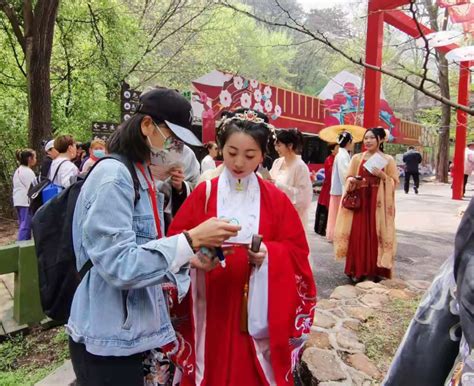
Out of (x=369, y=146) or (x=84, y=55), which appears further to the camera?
(x=84, y=55)

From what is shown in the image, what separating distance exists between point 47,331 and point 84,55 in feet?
27.9

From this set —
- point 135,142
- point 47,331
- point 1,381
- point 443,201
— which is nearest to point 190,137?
point 135,142

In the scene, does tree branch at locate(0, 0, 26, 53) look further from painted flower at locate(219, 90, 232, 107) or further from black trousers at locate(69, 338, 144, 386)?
black trousers at locate(69, 338, 144, 386)

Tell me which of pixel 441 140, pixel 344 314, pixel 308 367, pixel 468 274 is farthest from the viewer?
pixel 441 140

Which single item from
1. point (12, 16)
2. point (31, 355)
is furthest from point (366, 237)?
point (12, 16)

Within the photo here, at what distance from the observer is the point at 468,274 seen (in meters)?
0.79

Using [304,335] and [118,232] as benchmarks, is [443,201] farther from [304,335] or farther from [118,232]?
[118,232]

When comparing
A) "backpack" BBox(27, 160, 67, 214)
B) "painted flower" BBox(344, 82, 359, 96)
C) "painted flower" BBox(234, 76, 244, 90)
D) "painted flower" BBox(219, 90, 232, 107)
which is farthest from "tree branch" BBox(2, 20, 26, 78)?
"painted flower" BBox(344, 82, 359, 96)

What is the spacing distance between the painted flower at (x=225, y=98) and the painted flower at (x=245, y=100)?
1.59ft

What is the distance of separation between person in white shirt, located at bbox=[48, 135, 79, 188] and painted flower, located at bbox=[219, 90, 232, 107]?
265 inches

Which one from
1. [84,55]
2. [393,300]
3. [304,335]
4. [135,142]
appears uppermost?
[84,55]

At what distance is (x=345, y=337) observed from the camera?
2861 mm

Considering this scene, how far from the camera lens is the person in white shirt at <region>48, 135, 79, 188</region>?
4609mm

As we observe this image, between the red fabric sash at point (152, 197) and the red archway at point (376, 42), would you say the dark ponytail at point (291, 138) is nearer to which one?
the red archway at point (376, 42)
